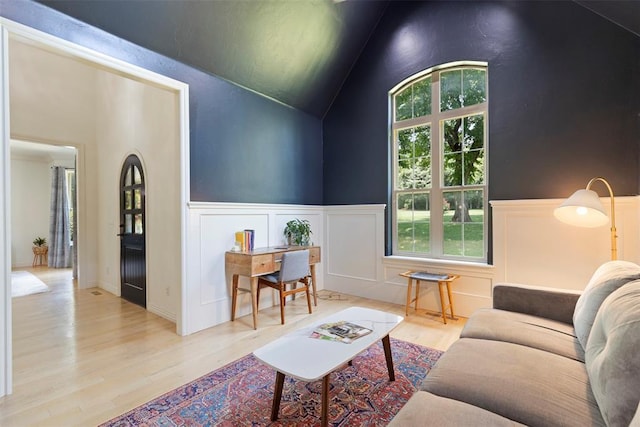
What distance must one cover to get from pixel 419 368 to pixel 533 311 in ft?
2.86

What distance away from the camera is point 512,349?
154 cm

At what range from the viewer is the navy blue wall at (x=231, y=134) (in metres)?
2.32

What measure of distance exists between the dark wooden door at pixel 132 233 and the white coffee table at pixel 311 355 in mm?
2718

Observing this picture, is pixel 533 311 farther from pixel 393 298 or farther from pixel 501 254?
pixel 393 298

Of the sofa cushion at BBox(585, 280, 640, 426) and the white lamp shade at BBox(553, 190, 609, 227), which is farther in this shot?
the white lamp shade at BBox(553, 190, 609, 227)

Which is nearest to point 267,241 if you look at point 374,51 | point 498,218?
point 498,218

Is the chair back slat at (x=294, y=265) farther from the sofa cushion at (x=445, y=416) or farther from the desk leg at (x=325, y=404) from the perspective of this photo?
the sofa cushion at (x=445, y=416)

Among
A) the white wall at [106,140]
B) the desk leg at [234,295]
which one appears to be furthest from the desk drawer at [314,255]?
the white wall at [106,140]

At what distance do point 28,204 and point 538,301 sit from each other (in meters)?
9.26

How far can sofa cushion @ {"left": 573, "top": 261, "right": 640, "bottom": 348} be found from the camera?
4.92ft

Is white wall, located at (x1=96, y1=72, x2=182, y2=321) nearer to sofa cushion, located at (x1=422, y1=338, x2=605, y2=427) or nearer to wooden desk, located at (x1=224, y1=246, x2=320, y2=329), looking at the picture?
wooden desk, located at (x1=224, y1=246, x2=320, y2=329)

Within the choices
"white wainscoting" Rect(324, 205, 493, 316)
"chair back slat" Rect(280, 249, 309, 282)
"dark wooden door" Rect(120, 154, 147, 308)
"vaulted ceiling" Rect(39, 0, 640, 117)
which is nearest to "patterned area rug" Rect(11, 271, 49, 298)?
"dark wooden door" Rect(120, 154, 147, 308)

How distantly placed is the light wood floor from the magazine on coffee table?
3.15 ft

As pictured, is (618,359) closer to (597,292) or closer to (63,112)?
(597,292)
